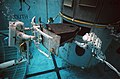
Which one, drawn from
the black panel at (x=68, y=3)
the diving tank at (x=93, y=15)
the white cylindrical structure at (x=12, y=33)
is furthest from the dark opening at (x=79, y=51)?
the white cylindrical structure at (x=12, y=33)

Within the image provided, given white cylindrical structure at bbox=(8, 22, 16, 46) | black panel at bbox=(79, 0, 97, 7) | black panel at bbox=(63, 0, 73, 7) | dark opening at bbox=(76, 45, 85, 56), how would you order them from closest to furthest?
white cylindrical structure at bbox=(8, 22, 16, 46) → black panel at bbox=(79, 0, 97, 7) → black panel at bbox=(63, 0, 73, 7) → dark opening at bbox=(76, 45, 85, 56)

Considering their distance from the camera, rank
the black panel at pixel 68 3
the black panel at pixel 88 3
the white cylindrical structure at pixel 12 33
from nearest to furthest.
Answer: the white cylindrical structure at pixel 12 33
the black panel at pixel 88 3
the black panel at pixel 68 3

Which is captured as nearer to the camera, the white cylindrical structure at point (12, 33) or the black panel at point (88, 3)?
the white cylindrical structure at point (12, 33)

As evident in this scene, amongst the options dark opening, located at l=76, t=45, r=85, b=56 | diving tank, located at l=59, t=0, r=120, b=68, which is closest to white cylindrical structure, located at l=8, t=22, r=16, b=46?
diving tank, located at l=59, t=0, r=120, b=68

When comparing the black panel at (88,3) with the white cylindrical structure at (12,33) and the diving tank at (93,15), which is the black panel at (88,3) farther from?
the white cylindrical structure at (12,33)

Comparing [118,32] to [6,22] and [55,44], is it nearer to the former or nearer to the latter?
[55,44]

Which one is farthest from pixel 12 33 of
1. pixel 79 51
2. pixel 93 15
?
pixel 79 51

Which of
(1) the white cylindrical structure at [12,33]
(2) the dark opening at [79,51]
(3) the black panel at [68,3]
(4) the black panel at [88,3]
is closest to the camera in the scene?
(1) the white cylindrical structure at [12,33]

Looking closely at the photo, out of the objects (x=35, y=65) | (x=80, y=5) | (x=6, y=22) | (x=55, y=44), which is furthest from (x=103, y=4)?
(x=6, y=22)

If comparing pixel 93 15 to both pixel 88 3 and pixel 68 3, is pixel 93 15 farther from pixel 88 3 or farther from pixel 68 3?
pixel 68 3

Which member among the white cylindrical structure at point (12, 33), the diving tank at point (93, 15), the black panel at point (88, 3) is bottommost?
the white cylindrical structure at point (12, 33)

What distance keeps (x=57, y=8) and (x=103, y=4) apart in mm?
1761

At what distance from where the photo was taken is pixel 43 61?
262 cm

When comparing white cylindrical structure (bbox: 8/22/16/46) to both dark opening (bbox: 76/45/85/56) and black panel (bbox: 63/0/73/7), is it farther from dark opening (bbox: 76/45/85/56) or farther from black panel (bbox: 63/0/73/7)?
dark opening (bbox: 76/45/85/56)
